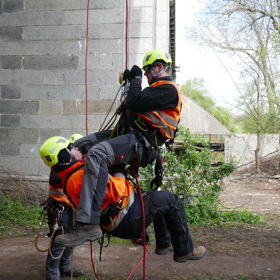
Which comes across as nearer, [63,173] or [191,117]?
[63,173]

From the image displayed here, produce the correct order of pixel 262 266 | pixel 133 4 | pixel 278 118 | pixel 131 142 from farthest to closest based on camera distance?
1. pixel 278 118
2. pixel 133 4
3. pixel 262 266
4. pixel 131 142

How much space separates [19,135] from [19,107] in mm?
640

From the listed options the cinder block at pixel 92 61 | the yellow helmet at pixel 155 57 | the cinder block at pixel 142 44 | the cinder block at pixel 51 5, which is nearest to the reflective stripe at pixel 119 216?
the yellow helmet at pixel 155 57

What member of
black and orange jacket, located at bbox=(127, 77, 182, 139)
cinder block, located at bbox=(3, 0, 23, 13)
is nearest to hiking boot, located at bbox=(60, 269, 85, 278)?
black and orange jacket, located at bbox=(127, 77, 182, 139)

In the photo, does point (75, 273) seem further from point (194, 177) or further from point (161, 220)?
point (194, 177)

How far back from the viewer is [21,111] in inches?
361

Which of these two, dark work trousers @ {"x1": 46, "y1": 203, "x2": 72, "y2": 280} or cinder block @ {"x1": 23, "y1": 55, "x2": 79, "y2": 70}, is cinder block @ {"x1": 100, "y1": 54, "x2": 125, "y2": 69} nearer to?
cinder block @ {"x1": 23, "y1": 55, "x2": 79, "y2": 70}

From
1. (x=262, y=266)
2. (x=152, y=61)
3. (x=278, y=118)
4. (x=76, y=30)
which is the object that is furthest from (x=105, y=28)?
(x=278, y=118)

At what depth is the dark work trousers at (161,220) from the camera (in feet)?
11.8

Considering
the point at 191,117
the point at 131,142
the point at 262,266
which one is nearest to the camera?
the point at 131,142

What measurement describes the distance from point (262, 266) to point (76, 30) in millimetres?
6249

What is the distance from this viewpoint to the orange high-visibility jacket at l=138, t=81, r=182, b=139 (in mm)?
3771

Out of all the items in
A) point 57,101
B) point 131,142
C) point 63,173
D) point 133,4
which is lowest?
point 63,173

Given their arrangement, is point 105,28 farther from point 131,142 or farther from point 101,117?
point 131,142
